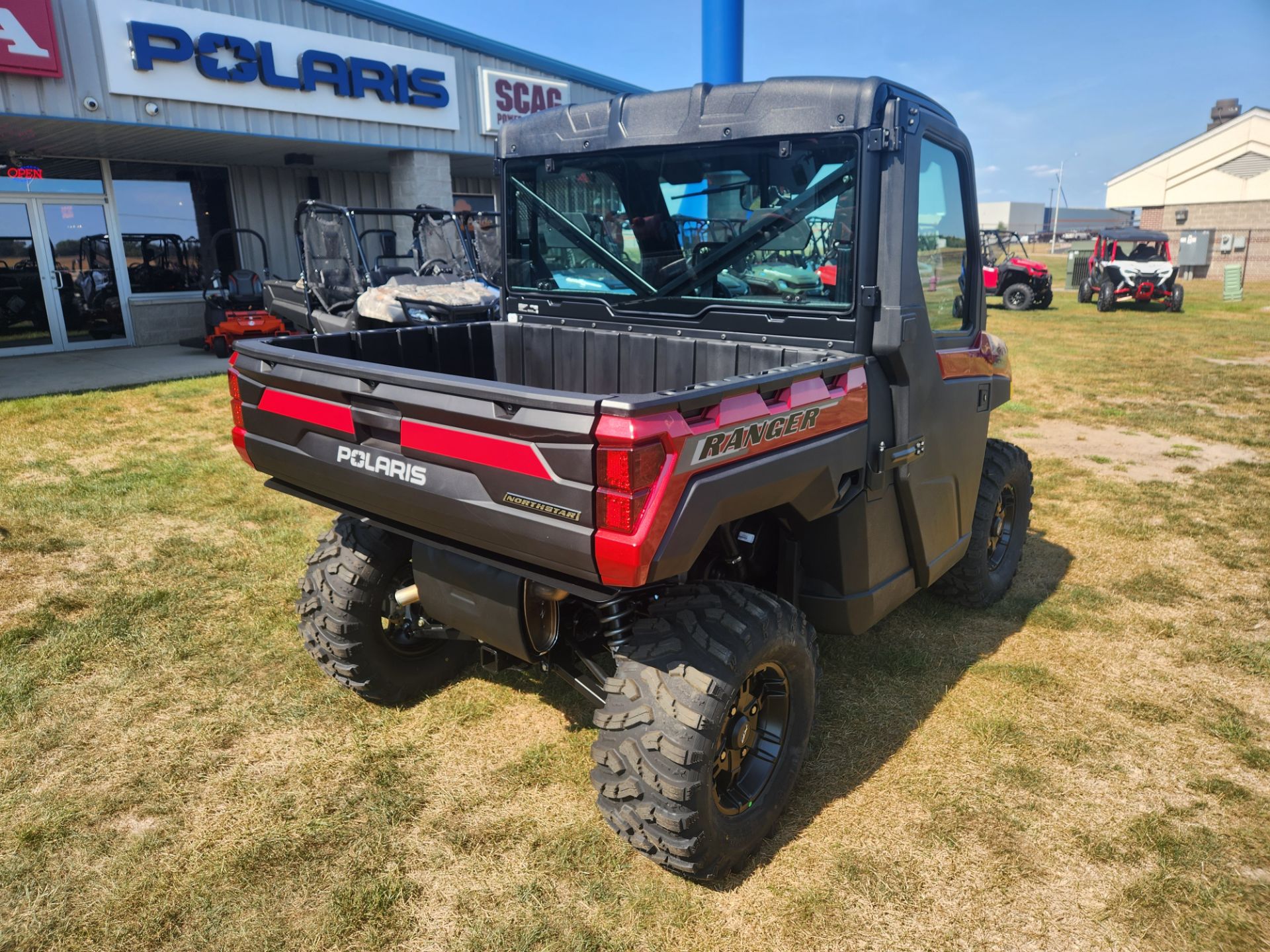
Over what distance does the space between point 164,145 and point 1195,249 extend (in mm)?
33244

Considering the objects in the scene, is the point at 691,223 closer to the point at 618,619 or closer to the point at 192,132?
the point at 618,619

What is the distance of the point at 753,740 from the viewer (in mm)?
2797

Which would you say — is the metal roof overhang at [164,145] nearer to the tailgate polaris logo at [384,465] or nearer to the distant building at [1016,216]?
the tailgate polaris logo at [384,465]

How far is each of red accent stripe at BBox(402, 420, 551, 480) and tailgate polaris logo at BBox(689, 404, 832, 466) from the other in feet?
1.36

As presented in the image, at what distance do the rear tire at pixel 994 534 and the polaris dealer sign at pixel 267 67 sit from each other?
10988 mm

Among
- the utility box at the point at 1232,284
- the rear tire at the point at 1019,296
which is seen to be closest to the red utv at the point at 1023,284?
the rear tire at the point at 1019,296

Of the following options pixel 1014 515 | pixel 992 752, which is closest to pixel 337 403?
pixel 992 752

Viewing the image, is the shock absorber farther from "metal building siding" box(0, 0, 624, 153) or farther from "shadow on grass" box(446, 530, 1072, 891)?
"metal building siding" box(0, 0, 624, 153)

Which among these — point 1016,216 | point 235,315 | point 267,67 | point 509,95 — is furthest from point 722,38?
point 1016,216

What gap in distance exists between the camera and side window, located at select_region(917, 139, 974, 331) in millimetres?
3070

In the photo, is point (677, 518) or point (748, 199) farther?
point (748, 199)

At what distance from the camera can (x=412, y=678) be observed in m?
3.51

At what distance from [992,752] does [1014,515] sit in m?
1.82

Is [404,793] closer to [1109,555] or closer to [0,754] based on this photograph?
[0,754]
